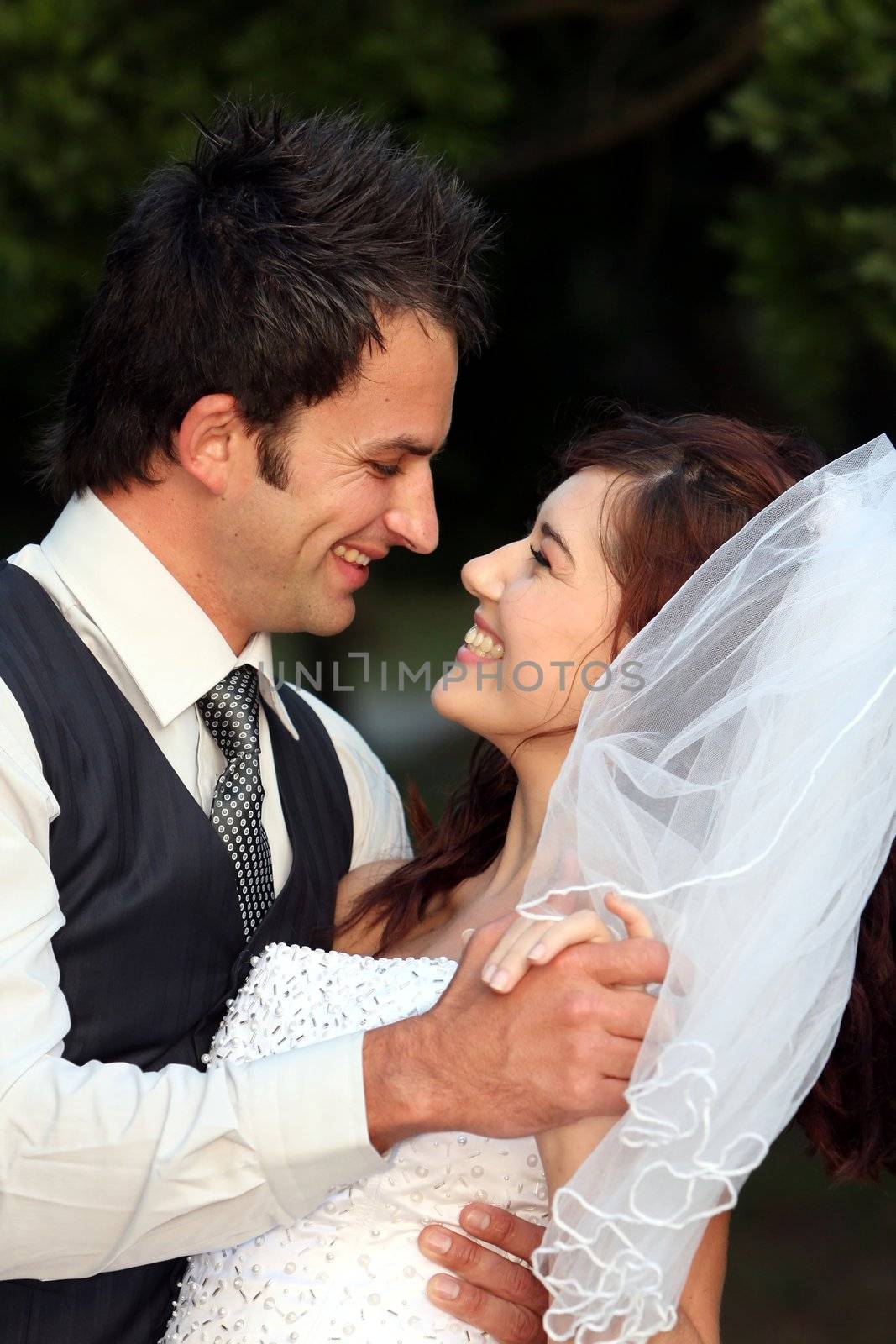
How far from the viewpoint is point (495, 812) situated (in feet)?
9.05

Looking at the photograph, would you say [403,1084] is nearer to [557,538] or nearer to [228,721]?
[228,721]

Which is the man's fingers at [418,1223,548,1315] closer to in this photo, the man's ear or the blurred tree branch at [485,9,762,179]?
the man's ear

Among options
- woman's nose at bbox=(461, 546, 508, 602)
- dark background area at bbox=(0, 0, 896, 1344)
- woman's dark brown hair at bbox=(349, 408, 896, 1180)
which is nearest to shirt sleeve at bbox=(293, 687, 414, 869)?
woman's dark brown hair at bbox=(349, 408, 896, 1180)

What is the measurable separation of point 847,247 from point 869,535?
1.25 m

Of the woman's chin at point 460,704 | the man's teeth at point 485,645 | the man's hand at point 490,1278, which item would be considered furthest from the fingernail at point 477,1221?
the man's teeth at point 485,645

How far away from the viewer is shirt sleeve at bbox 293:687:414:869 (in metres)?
2.79

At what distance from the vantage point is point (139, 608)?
2311 millimetres

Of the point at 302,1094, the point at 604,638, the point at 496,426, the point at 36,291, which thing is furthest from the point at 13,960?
the point at 496,426

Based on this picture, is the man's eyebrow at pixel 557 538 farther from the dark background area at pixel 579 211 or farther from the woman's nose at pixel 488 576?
the dark background area at pixel 579 211

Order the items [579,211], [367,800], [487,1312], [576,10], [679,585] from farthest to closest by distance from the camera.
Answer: [579,211] → [576,10] → [367,800] → [679,585] → [487,1312]

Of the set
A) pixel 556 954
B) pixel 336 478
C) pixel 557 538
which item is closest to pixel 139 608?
pixel 336 478

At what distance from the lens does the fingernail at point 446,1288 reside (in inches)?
78.4

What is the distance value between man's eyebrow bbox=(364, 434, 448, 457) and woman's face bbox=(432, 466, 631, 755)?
23cm

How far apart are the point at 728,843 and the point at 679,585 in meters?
0.56
